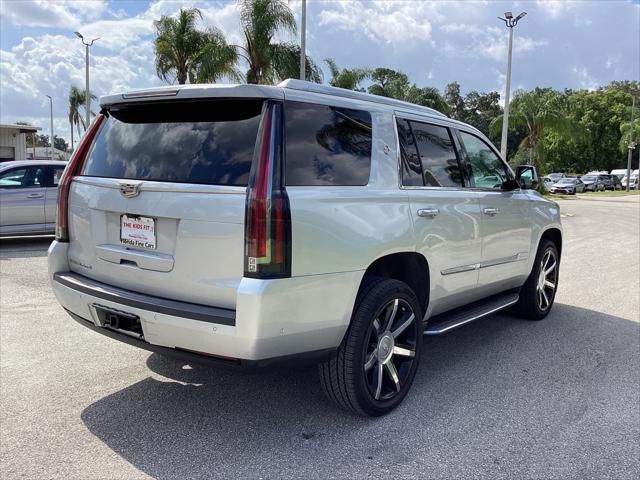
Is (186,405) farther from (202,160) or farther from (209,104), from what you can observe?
(209,104)

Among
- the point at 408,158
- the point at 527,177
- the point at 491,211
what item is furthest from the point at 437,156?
the point at 527,177

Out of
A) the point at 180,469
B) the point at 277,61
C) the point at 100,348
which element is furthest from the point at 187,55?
the point at 180,469

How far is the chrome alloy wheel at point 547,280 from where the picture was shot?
5.88 meters

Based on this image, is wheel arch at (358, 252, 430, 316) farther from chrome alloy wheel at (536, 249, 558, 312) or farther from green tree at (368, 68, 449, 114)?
green tree at (368, 68, 449, 114)

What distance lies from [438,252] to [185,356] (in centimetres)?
188

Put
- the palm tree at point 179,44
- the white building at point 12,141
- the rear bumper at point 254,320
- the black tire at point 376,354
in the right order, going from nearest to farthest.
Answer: the rear bumper at point 254,320
the black tire at point 376,354
the palm tree at point 179,44
the white building at point 12,141

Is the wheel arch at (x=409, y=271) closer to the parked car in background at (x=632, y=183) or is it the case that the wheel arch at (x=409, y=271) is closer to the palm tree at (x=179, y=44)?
the palm tree at (x=179, y=44)

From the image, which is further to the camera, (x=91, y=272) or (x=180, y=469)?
(x=91, y=272)

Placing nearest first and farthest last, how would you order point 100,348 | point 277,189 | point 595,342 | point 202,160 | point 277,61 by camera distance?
1. point 277,189
2. point 202,160
3. point 100,348
4. point 595,342
5. point 277,61

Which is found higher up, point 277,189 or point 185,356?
point 277,189

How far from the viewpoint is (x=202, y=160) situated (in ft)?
10.3

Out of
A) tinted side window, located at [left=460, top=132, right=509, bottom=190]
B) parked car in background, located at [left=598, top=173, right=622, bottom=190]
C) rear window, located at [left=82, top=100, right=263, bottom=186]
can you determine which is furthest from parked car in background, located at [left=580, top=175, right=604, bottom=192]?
rear window, located at [left=82, top=100, right=263, bottom=186]

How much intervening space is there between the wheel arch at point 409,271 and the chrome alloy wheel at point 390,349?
0.81 feet

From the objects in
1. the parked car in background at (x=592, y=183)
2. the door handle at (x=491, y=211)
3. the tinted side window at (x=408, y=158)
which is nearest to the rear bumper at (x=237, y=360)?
the tinted side window at (x=408, y=158)
